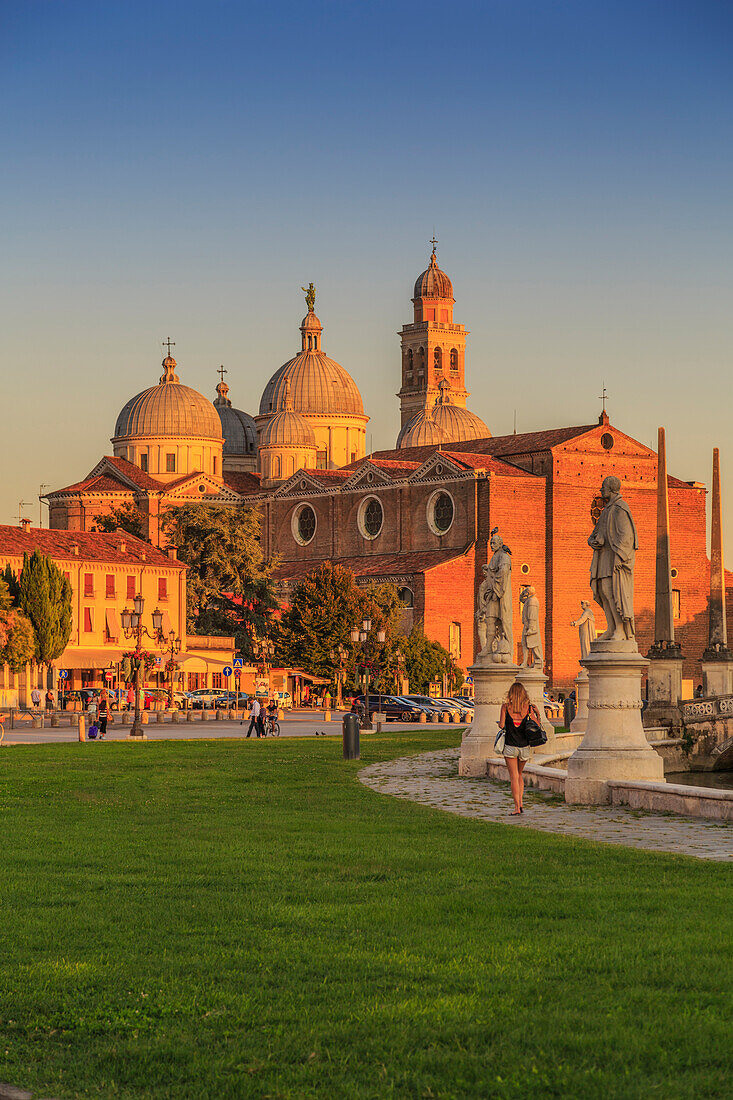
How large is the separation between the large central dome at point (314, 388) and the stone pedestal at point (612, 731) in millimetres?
97336

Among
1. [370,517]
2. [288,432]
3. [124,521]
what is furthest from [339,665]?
[288,432]

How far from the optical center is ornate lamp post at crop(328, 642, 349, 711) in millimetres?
71938

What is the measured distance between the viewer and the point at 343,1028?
6469 mm

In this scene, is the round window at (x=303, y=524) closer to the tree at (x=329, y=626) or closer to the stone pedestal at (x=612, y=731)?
the tree at (x=329, y=626)

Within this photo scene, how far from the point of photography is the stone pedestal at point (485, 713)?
2302cm

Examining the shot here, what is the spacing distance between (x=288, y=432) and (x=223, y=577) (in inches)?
1059

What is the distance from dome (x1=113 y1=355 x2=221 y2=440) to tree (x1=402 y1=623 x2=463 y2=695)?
33.1 m

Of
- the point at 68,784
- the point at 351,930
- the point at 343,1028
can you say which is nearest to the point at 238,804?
the point at 68,784

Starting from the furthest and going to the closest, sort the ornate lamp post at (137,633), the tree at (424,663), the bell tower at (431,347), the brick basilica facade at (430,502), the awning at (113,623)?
the bell tower at (431,347) → the brick basilica facade at (430,502) → the tree at (424,663) → the awning at (113,623) → the ornate lamp post at (137,633)

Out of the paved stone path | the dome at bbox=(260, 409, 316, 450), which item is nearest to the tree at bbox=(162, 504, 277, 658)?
the dome at bbox=(260, 409, 316, 450)

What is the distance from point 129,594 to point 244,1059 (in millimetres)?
70275

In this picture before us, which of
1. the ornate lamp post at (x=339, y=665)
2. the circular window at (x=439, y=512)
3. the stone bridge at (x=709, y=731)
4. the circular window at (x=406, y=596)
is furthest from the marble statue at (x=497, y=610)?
the circular window at (x=439, y=512)

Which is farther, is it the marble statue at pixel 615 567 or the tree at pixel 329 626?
the tree at pixel 329 626

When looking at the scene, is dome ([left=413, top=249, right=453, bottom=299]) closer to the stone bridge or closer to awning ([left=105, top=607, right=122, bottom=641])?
awning ([left=105, top=607, right=122, bottom=641])
